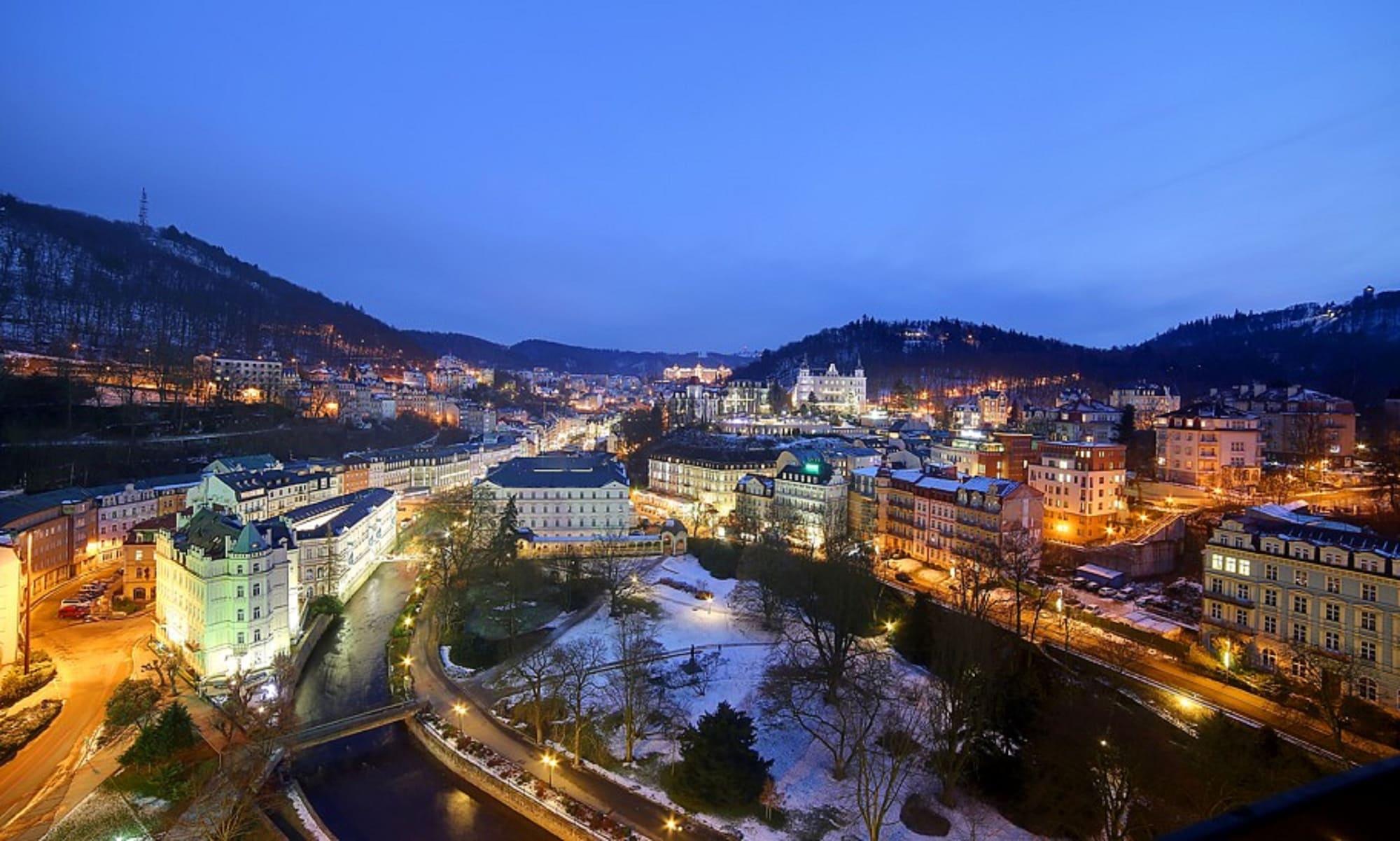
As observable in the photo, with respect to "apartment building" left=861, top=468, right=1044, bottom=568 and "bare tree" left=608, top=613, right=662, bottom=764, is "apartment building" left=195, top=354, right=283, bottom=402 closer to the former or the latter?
"bare tree" left=608, top=613, right=662, bottom=764

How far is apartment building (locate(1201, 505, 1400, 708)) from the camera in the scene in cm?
1731

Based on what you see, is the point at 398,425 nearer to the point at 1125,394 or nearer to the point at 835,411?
the point at 835,411

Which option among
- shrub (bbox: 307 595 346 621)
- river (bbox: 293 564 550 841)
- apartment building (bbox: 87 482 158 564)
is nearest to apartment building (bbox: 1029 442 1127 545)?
river (bbox: 293 564 550 841)

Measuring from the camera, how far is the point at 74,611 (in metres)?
25.5

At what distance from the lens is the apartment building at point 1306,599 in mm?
17312

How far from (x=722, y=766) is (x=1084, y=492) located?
925 inches

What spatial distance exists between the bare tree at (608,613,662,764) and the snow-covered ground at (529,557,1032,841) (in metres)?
0.47

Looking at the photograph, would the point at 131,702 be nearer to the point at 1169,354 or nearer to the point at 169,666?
the point at 169,666

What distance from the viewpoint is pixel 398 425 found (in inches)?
2596

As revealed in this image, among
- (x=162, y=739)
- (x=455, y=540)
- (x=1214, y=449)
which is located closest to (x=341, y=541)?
(x=455, y=540)

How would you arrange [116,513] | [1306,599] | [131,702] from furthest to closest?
[116,513] < [1306,599] < [131,702]

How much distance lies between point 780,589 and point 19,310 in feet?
212

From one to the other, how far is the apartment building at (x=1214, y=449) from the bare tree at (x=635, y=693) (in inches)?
1162

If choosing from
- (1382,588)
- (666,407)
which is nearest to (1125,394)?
(666,407)
